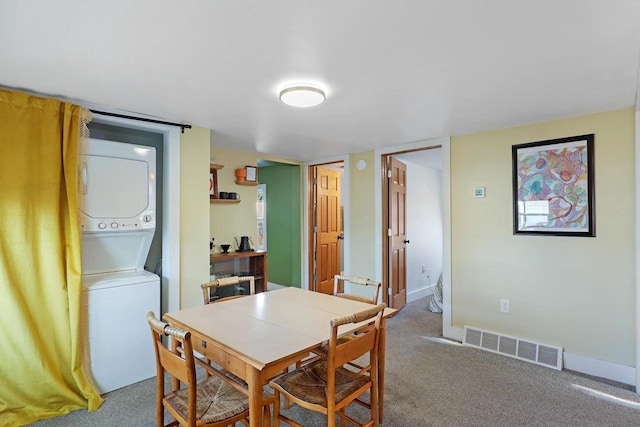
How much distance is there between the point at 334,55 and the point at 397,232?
3.02m

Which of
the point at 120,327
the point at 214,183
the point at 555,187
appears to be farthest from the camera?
the point at 214,183

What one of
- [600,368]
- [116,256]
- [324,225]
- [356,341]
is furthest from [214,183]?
[600,368]

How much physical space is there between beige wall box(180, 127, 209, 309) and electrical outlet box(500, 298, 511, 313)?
2777 millimetres

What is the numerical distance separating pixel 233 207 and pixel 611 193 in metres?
3.78

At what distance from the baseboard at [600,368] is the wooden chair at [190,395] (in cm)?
270

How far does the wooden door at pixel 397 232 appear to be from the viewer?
4.19 meters

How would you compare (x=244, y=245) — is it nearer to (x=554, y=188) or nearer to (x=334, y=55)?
(x=334, y=55)

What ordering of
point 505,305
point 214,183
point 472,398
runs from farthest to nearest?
1. point 214,183
2. point 505,305
3. point 472,398

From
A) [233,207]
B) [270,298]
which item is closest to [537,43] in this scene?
[270,298]

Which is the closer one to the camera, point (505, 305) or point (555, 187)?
point (555, 187)

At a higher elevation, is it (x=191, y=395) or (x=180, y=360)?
(x=180, y=360)

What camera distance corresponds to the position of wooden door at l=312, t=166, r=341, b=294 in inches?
199

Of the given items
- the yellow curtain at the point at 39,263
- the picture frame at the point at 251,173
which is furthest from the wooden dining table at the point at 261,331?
the picture frame at the point at 251,173

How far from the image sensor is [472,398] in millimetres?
2316
